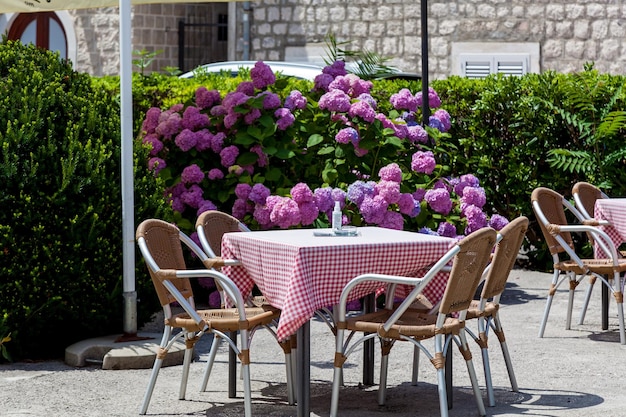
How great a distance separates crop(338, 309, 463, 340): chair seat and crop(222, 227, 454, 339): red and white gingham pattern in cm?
13

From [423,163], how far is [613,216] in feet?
4.72

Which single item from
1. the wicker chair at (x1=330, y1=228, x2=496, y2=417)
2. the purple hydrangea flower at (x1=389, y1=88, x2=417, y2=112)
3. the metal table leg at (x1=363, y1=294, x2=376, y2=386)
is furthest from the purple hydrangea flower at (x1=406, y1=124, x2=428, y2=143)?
the wicker chair at (x1=330, y1=228, x2=496, y2=417)

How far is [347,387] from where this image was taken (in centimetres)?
649

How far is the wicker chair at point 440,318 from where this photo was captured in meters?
5.49

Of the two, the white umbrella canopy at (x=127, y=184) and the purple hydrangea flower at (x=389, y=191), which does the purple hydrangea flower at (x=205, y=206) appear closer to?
the purple hydrangea flower at (x=389, y=191)

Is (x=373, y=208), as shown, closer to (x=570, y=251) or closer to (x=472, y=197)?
(x=472, y=197)

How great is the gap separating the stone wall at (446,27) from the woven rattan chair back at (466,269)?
12061 mm

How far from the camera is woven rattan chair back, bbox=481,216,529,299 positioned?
235 inches

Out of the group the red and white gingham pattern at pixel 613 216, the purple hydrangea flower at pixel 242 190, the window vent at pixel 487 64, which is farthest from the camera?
the window vent at pixel 487 64

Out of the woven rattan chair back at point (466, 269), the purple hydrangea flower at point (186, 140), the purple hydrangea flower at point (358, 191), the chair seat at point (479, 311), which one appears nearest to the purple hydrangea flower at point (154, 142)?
the purple hydrangea flower at point (186, 140)

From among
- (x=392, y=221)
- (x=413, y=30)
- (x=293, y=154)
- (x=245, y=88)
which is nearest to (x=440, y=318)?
(x=392, y=221)

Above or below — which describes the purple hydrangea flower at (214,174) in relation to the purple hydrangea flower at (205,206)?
above

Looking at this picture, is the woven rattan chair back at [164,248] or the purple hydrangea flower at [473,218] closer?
the woven rattan chair back at [164,248]

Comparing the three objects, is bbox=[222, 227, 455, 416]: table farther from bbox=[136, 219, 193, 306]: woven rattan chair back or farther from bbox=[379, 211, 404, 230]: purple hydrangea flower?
bbox=[379, 211, 404, 230]: purple hydrangea flower
